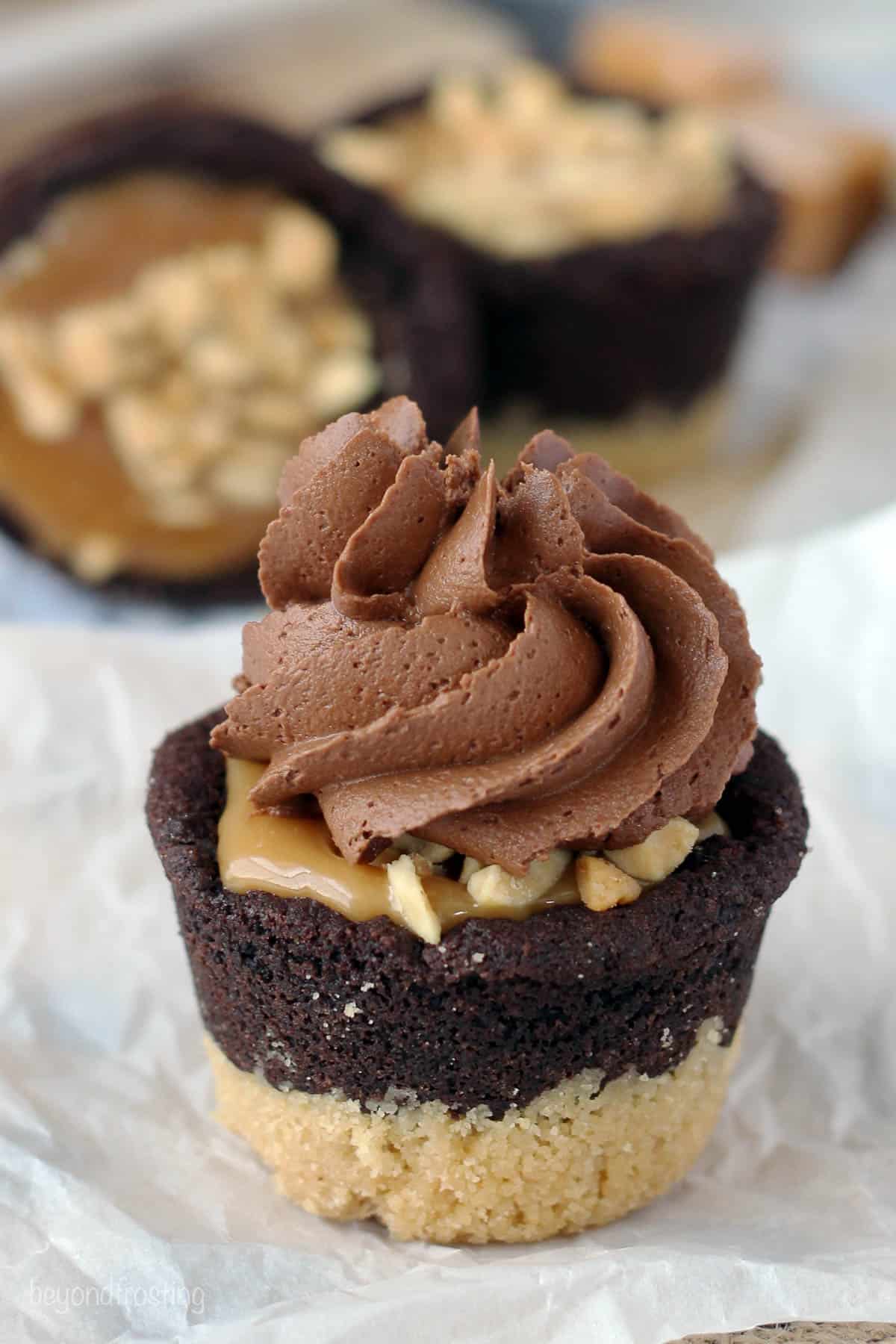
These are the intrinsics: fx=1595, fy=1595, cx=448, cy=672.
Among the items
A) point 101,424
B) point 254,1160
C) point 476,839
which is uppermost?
point 476,839

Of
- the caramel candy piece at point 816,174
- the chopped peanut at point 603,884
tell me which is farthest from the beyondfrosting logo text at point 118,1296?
the caramel candy piece at point 816,174

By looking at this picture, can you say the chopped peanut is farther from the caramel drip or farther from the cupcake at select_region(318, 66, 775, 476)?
the cupcake at select_region(318, 66, 775, 476)

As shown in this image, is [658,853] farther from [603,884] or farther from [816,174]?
[816,174]

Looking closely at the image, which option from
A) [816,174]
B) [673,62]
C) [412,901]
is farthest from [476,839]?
[673,62]

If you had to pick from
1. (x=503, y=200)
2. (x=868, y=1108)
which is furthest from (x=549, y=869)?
(x=503, y=200)

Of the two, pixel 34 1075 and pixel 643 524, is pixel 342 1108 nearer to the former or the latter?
pixel 34 1075

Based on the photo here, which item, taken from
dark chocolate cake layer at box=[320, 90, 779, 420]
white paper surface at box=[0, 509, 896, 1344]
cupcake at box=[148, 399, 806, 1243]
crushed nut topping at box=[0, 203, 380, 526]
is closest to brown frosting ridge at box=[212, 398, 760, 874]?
cupcake at box=[148, 399, 806, 1243]
